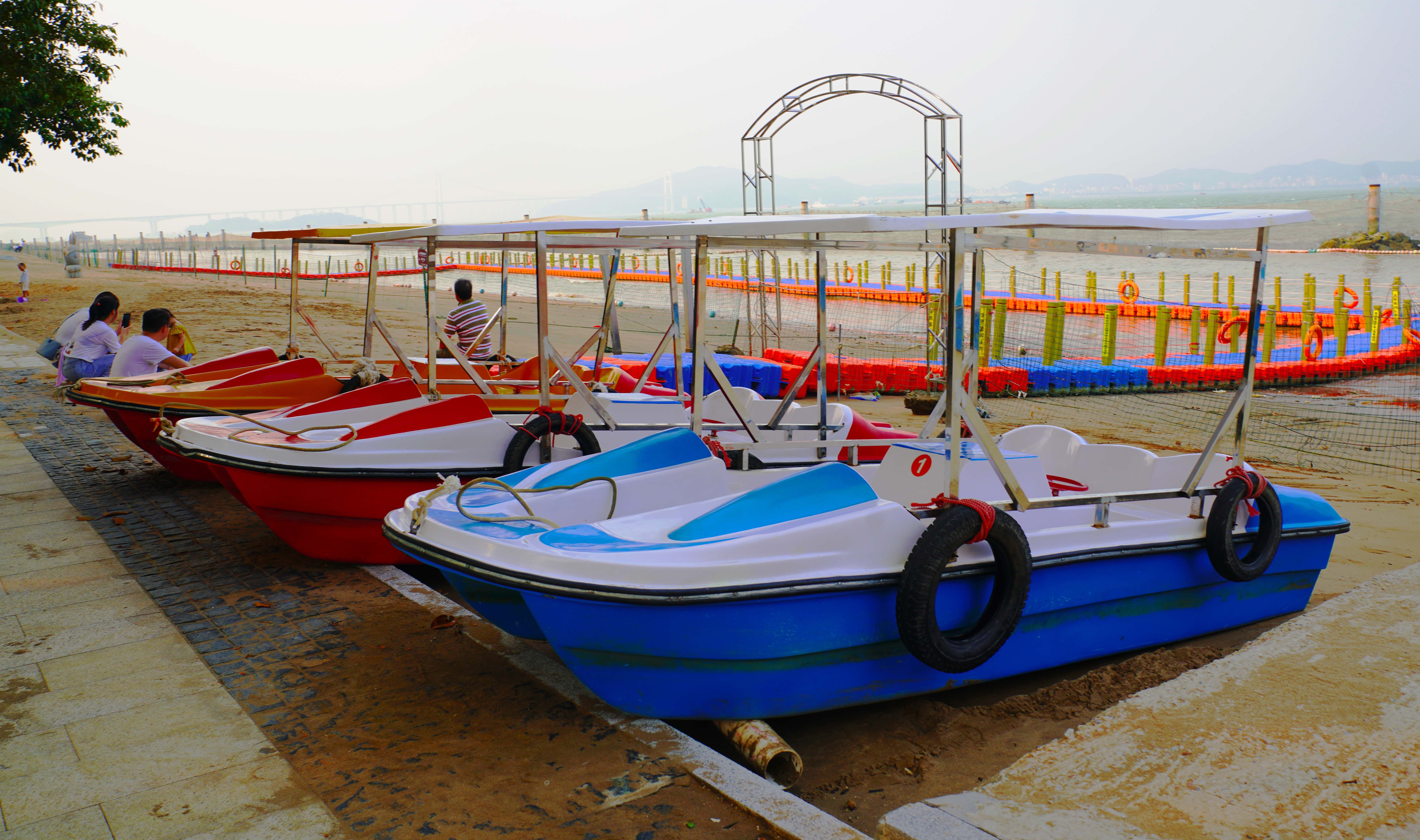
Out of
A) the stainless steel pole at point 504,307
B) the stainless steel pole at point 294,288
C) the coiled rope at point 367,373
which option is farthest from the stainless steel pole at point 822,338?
the stainless steel pole at point 294,288

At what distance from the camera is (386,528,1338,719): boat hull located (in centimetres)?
347

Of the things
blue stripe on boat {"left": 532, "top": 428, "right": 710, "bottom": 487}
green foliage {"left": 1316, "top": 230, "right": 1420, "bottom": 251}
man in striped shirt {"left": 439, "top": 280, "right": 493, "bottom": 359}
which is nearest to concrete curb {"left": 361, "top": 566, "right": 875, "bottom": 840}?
blue stripe on boat {"left": 532, "top": 428, "right": 710, "bottom": 487}

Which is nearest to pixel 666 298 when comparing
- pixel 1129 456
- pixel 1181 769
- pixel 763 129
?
pixel 763 129

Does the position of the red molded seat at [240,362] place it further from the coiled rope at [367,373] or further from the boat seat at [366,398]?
the boat seat at [366,398]

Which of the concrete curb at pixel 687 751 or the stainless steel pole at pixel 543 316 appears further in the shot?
the stainless steel pole at pixel 543 316

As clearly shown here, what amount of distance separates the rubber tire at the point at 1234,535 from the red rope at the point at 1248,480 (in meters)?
0.01

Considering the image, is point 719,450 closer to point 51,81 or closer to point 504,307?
point 504,307

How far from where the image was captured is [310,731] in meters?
3.62

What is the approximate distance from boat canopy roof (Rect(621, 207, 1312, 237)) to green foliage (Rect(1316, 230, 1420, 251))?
57206 mm

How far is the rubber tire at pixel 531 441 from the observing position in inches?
224

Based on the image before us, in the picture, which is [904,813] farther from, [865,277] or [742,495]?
[865,277]

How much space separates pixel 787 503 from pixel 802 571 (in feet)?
1.50

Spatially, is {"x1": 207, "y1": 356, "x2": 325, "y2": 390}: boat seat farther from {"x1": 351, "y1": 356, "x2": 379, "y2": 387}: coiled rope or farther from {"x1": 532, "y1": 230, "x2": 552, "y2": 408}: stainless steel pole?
{"x1": 532, "y1": 230, "x2": 552, "y2": 408}: stainless steel pole

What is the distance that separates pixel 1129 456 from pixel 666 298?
27.1 metres
